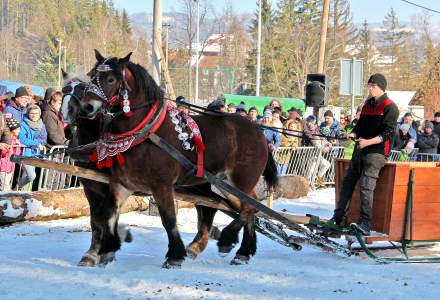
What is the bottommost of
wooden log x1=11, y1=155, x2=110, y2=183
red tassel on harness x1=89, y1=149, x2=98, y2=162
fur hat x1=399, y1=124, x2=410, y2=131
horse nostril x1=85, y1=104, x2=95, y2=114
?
fur hat x1=399, y1=124, x2=410, y2=131

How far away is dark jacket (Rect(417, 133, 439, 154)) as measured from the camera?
1672cm

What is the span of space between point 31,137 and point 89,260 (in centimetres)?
405

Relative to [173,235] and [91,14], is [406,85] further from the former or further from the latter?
[173,235]

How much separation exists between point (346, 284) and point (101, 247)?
2419mm

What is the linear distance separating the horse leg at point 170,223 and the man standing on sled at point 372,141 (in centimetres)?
189

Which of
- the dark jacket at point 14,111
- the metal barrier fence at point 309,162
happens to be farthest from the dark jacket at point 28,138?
the metal barrier fence at point 309,162

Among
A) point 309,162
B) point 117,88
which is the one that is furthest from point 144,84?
point 309,162

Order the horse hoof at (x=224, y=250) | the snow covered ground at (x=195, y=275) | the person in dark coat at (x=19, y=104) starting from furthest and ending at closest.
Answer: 1. the person in dark coat at (x=19, y=104)
2. the horse hoof at (x=224, y=250)
3. the snow covered ground at (x=195, y=275)

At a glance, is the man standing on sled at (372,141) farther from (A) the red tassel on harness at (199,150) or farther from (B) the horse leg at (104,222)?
(B) the horse leg at (104,222)

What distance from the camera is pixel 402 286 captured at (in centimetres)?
610

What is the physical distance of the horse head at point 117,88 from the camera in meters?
6.34

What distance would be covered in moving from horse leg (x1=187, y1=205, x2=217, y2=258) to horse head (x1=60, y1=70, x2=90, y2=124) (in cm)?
202

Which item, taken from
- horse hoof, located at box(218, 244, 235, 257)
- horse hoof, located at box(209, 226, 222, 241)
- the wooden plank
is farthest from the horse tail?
the wooden plank

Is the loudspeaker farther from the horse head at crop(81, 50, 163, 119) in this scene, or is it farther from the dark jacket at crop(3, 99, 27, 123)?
the horse head at crop(81, 50, 163, 119)
